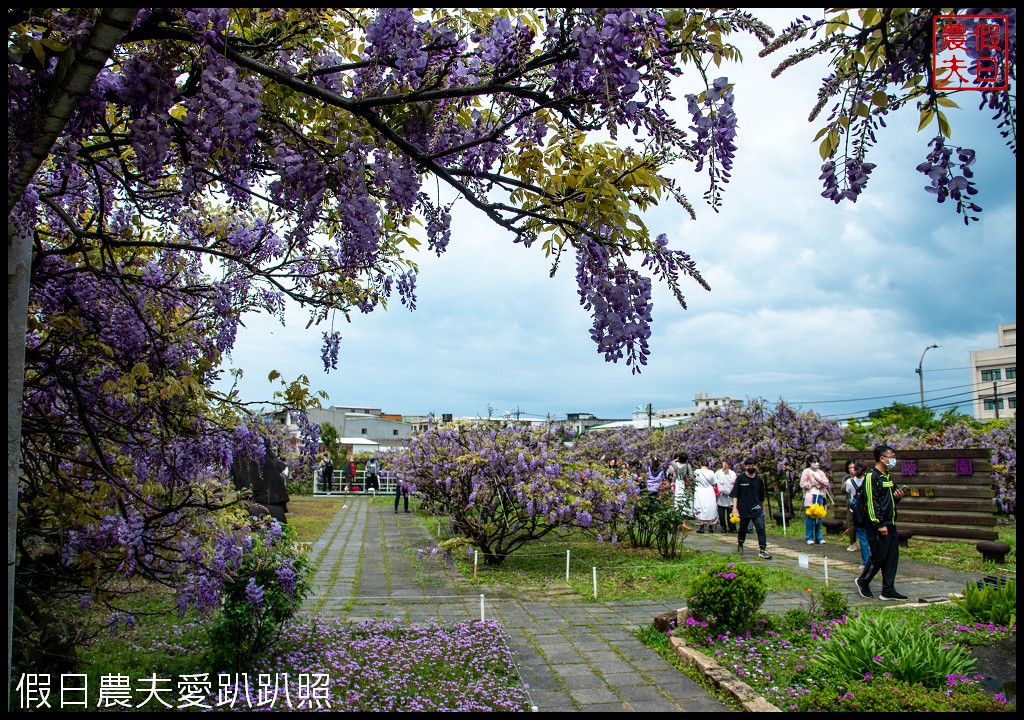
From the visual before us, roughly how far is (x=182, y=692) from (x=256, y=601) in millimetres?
656

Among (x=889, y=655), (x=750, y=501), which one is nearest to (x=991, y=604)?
(x=889, y=655)

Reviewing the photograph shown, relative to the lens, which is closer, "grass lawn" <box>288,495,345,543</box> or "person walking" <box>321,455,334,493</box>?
"grass lawn" <box>288,495,345,543</box>

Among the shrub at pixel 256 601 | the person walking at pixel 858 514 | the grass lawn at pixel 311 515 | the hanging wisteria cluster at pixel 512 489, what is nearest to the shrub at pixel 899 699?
the shrub at pixel 256 601

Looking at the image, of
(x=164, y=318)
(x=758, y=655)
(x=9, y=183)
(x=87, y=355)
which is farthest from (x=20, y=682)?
(x=758, y=655)

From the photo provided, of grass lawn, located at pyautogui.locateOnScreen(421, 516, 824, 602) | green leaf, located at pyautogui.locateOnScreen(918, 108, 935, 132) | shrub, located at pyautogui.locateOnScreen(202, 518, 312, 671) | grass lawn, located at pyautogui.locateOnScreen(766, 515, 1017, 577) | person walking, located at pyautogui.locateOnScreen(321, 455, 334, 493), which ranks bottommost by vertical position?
person walking, located at pyautogui.locateOnScreen(321, 455, 334, 493)

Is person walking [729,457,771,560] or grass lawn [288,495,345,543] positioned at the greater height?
person walking [729,457,771,560]

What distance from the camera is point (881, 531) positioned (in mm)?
7203

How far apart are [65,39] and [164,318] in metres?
2.57

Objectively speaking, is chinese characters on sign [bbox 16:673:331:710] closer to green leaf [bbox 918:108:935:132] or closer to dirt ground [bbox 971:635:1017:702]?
green leaf [bbox 918:108:935:132]

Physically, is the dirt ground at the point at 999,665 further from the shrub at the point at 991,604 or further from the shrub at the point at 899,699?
the shrub at the point at 991,604

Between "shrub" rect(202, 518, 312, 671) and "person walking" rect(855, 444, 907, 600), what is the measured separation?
19.8ft

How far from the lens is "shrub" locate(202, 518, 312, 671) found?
4.36 metres

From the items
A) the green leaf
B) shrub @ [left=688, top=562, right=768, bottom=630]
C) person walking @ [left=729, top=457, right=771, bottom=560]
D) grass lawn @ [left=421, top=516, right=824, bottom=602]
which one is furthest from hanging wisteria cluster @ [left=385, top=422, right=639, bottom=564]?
the green leaf

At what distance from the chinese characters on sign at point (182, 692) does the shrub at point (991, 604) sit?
546cm
